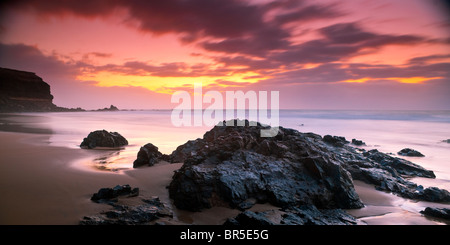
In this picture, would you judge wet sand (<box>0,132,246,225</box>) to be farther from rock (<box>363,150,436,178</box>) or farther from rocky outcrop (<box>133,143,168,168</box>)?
rock (<box>363,150,436,178</box>)

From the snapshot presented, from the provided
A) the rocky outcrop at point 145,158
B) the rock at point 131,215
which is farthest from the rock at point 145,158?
the rock at point 131,215

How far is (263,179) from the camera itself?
544 centimetres

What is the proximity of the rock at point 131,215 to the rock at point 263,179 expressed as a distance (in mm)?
457

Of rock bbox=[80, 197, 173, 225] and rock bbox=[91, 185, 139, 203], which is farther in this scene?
rock bbox=[91, 185, 139, 203]

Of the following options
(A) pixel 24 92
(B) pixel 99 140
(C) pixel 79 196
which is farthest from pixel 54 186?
(A) pixel 24 92

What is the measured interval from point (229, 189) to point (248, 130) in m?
3.23

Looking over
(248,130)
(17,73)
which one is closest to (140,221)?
(248,130)

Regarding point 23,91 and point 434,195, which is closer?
point 434,195

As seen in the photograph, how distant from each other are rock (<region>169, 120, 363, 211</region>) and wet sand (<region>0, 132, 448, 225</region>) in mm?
270

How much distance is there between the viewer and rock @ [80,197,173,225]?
13.2ft

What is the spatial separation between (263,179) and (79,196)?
4.10m

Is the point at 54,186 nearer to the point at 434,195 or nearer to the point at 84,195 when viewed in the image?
the point at 84,195

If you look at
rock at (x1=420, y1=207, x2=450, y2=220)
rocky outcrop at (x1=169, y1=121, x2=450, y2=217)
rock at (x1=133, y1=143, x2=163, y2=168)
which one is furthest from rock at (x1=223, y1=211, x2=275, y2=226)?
rock at (x1=133, y1=143, x2=163, y2=168)

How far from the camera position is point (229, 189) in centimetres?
504
